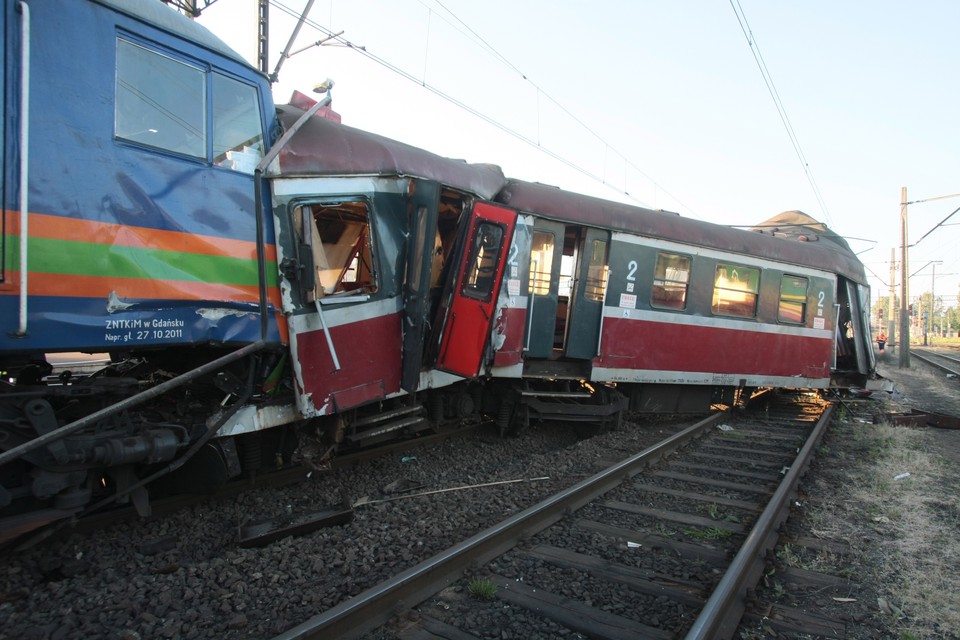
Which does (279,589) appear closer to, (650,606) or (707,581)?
(650,606)

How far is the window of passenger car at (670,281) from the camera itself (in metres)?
8.43

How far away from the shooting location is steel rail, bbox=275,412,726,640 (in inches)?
118

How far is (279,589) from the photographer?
3531 mm

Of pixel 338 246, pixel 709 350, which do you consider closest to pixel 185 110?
pixel 338 246

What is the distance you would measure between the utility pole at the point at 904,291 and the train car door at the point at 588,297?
75.0 feet

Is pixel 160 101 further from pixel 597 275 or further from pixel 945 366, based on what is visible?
pixel 945 366

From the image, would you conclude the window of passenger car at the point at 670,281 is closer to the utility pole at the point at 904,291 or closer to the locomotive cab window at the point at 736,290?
the locomotive cab window at the point at 736,290

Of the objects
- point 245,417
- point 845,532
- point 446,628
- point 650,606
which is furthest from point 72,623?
point 845,532

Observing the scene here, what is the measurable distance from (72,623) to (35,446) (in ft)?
3.13

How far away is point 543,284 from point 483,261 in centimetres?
148

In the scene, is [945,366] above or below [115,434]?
below

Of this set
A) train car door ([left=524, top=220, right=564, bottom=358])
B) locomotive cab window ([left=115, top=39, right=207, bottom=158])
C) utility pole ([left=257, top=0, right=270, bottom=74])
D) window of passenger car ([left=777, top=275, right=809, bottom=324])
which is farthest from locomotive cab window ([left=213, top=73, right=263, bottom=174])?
window of passenger car ([left=777, top=275, right=809, bottom=324])

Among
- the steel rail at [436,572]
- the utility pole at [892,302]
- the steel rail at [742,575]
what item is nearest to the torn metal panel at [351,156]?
the steel rail at [436,572]

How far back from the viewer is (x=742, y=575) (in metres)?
3.68
